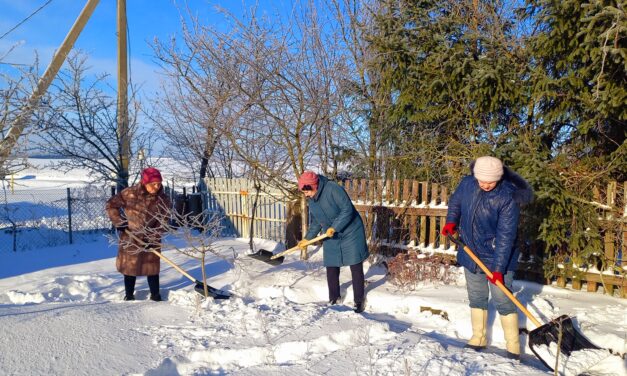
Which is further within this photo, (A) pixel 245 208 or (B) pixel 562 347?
(A) pixel 245 208

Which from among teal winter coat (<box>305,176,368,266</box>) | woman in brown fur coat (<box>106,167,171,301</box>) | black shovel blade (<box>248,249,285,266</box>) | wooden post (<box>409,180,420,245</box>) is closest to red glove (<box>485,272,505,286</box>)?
teal winter coat (<box>305,176,368,266</box>)

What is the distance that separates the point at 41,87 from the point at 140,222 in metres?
5.23

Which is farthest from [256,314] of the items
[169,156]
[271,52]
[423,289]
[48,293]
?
[169,156]

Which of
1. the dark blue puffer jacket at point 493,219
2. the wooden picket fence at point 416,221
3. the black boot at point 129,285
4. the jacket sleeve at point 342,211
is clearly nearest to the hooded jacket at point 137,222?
the black boot at point 129,285

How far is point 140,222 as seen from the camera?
472cm

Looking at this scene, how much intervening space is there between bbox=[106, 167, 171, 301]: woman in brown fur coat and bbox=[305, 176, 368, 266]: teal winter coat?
1.69m

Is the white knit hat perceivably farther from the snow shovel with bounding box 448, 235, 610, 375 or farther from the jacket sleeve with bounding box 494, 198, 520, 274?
the snow shovel with bounding box 448, 235, 610, 375

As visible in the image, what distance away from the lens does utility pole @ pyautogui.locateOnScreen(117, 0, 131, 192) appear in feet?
32.5

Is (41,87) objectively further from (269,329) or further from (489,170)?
(489,170)

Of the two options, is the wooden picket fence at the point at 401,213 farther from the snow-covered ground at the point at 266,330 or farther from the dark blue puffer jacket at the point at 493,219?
the dark blue puffer jacket at the point at 493,219

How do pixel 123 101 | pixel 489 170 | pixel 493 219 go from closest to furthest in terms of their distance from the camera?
pixel 489 170 < pixel 493 219 < pixel 123 101

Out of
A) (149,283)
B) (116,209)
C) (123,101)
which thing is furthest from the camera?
(123,101)

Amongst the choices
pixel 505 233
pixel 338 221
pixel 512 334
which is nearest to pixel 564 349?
pixel 512 334

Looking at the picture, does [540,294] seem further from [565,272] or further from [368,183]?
[368,183]
